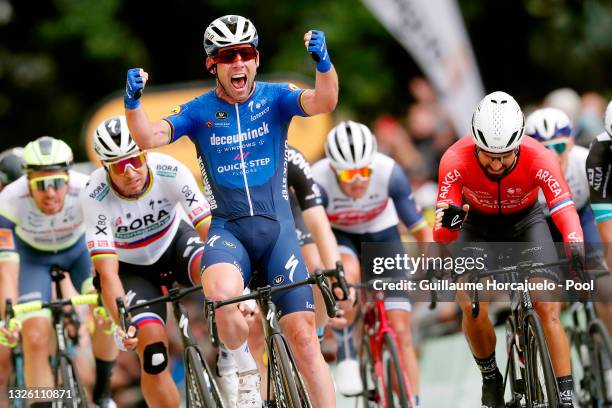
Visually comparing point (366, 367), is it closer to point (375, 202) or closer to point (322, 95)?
point (375, 202)

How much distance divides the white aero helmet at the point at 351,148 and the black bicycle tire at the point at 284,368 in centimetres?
274

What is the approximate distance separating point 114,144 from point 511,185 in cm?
270

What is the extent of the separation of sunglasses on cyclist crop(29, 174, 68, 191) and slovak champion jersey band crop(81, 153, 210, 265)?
813 mm

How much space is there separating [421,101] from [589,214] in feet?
21.4

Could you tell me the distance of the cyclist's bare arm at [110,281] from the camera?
8.70m

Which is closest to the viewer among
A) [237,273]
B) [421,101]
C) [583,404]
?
[237,273]

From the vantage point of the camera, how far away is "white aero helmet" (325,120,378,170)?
33.0 feet

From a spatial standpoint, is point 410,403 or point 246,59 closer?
point 246,59

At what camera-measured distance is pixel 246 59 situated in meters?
7.90

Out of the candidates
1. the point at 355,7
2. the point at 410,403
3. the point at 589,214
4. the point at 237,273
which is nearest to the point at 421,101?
the point at 355,7

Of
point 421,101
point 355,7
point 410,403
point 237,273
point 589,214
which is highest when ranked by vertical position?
point 355,7

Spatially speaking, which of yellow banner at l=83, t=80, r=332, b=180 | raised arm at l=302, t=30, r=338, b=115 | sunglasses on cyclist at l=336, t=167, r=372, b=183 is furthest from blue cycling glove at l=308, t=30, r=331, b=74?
yellow banner at l=83, t=80, r=332, b=180

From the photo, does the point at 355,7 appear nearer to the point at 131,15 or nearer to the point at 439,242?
the point at 131,15

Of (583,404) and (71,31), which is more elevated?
(71,31)
